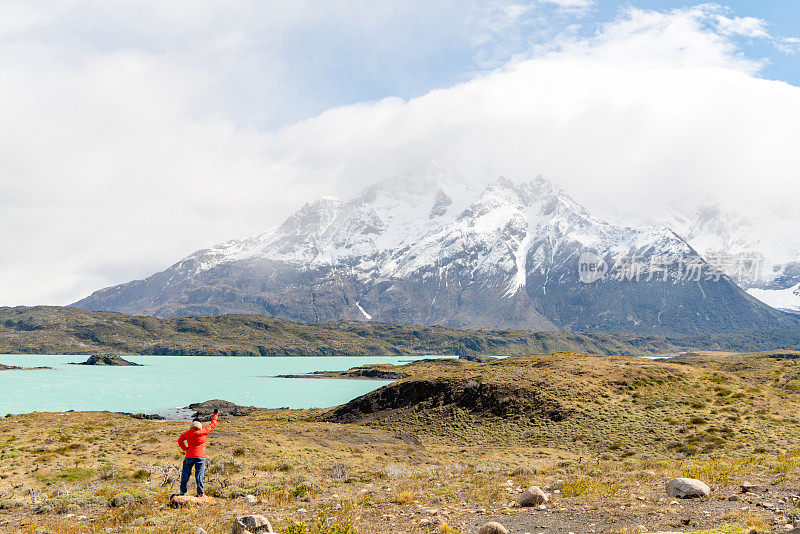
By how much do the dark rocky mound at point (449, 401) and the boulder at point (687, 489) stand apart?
124ft

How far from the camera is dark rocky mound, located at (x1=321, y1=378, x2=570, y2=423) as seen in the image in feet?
195

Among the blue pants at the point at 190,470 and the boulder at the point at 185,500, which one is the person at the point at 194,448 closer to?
the blue pants at the point at 190,470

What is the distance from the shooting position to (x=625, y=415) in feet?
179

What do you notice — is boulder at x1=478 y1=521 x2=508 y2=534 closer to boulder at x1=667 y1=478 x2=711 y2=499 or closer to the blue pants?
boulder at x1=667 y1=478 x2=711 y2=499

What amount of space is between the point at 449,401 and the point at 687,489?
161ft

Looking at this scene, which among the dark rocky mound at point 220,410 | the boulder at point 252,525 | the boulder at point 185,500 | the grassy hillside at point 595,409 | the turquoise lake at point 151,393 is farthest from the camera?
the turquoise lake at point 151,393

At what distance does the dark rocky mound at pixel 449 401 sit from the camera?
5958cm

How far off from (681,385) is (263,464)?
157ft

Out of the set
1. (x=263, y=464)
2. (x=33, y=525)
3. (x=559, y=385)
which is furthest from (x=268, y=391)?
(x=33, y=525)

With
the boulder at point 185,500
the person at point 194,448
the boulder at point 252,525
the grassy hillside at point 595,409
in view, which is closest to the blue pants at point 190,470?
the person at point 194,448

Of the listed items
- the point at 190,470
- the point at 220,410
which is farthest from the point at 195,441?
the point at 220,410

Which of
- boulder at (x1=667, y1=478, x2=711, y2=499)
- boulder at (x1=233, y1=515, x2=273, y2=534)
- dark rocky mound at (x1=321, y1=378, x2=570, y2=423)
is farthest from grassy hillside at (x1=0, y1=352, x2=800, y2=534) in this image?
boulder at (x1=233, y1=515, x2=273, y2=534)

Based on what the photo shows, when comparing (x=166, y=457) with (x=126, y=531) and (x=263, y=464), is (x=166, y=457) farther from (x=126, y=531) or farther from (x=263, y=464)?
(x=126, y=531)

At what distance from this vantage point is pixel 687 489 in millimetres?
18562
